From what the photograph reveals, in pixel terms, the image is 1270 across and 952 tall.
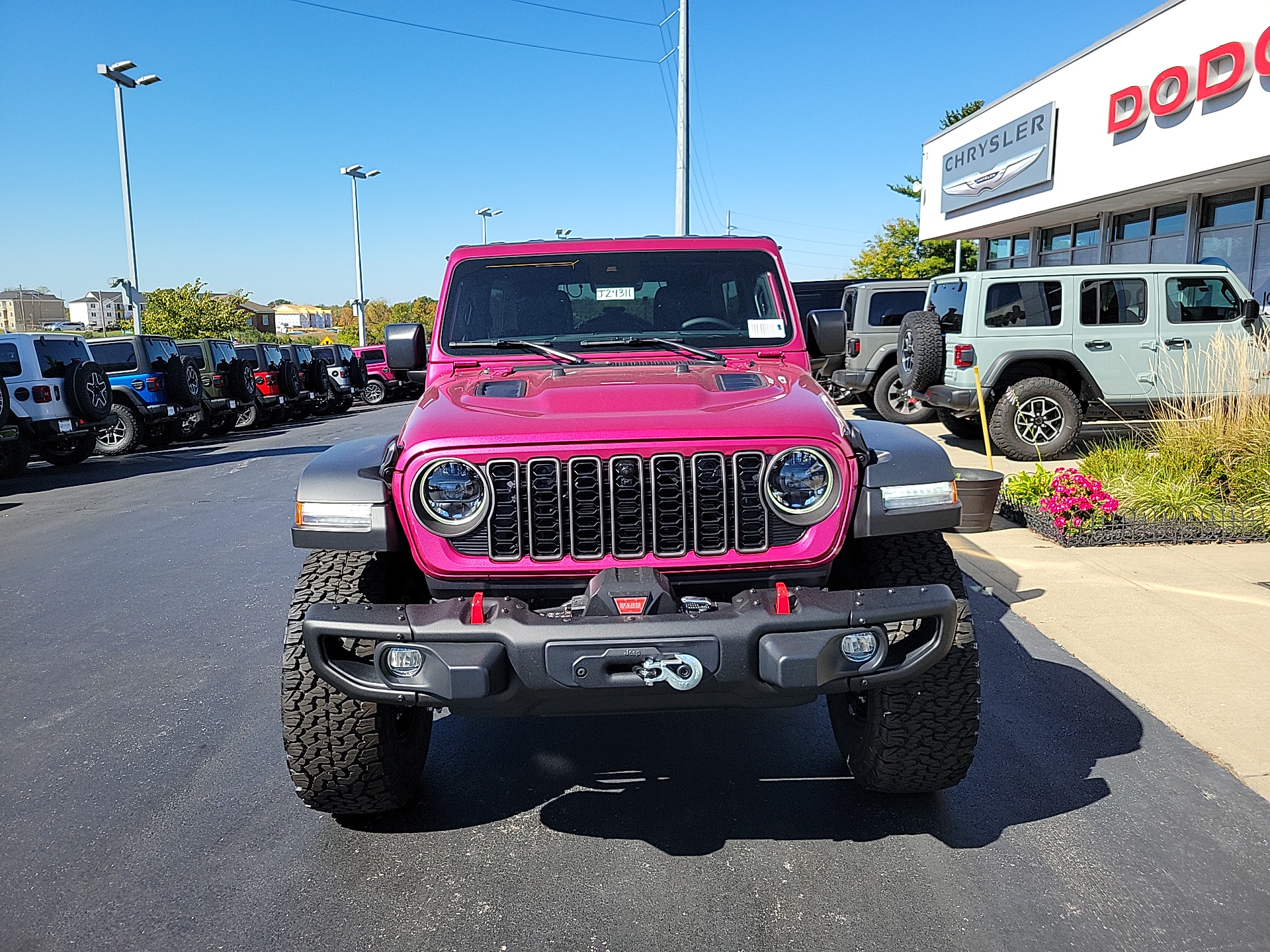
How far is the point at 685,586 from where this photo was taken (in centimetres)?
274

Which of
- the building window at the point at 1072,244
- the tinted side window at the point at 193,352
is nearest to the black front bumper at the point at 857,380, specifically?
the building window at the point at 1072,244

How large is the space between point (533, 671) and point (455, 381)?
60.0 inches

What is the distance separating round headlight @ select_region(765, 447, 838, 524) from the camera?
2682 millimetres

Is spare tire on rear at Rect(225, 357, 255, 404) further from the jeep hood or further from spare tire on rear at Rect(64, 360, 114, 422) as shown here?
the jeep hood

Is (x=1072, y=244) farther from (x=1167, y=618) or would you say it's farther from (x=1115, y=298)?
(x=1167, y=618)

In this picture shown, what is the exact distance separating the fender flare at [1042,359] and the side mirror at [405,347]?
7.78 meters

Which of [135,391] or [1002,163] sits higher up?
[1002,163]

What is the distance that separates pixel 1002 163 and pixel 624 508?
20.1m

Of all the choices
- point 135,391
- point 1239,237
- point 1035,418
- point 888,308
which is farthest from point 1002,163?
point 135,391

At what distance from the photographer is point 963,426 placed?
11969 mm

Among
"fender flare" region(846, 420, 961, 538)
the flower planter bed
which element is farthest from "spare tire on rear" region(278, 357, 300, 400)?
"fender flare" region(846, 420, 961, 538)

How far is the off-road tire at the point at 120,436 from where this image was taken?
14828 mm

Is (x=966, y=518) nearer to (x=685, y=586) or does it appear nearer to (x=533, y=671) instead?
(x=685, y=586)

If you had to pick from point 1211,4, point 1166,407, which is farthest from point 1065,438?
point 1211,4
